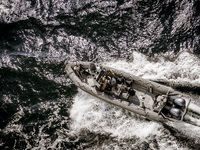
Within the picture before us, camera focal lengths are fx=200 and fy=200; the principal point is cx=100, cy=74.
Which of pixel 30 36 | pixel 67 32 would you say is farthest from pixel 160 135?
pixel 30 36

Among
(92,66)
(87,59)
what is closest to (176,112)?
(92,66)

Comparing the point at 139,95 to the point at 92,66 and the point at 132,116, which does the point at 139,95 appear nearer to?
the point at 132,116

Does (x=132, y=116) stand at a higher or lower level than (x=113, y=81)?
lower

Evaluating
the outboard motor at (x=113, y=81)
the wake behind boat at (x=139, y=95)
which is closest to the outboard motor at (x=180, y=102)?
the wake behind boat at (x=139, y=95)

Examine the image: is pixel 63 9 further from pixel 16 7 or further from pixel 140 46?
pixel 140 46

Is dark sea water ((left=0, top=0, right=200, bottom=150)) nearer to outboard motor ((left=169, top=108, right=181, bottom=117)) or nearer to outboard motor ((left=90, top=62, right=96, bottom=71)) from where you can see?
outboard motor ((left=169, top=108, right=181, bottom=117))
